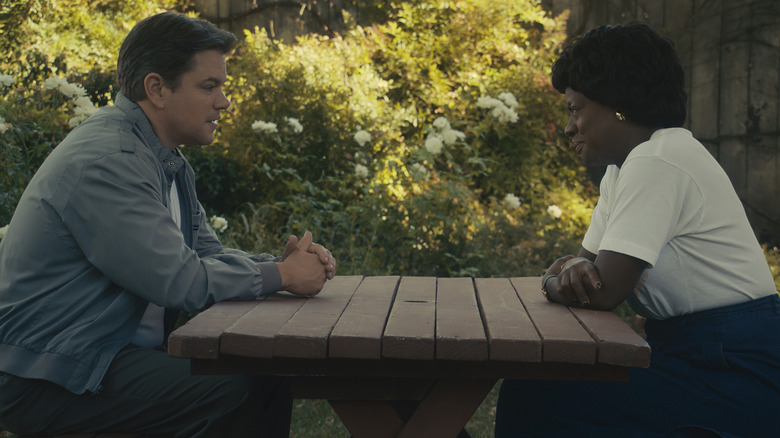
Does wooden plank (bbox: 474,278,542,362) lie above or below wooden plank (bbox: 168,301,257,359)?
Answer: below

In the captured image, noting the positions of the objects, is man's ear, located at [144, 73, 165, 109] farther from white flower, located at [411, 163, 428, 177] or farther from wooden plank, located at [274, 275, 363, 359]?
white flower, located at [411, 163, 428, 177]

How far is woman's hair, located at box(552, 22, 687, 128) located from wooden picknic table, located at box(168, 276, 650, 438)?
0.60 meters

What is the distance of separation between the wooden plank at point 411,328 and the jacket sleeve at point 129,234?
57cm

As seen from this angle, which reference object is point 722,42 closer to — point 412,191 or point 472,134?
point 472,134

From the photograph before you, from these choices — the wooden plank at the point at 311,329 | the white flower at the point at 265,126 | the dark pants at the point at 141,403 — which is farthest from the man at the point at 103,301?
the white flower at the point at 265,126

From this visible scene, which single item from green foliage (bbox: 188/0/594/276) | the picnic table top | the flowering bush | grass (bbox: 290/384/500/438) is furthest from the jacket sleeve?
green foliage (bbox: 188/0/594/276)

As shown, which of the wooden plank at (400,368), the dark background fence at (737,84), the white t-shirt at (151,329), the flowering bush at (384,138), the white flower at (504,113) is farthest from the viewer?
the dark background fence at (737,84)

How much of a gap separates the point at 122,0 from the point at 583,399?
727cm

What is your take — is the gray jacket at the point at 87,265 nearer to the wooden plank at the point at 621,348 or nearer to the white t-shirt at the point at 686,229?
the wooden plank at the point at 621,348

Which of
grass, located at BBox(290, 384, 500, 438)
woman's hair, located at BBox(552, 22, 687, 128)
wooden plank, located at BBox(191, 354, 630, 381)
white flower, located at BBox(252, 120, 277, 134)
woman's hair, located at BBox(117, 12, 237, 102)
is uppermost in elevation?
woman's hair, located at BBox(117, 12, 237, 102)

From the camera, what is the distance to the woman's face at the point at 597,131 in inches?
87.5

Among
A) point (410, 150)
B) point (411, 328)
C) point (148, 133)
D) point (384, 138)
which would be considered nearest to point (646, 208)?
point (411, 328)

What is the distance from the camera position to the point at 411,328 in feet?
5.97

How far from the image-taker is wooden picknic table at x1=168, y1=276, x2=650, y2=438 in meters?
1.71
